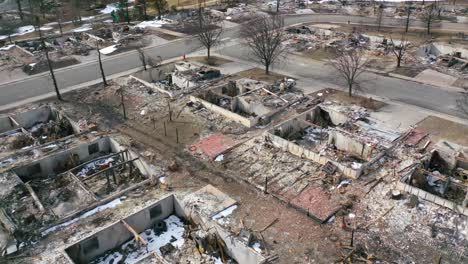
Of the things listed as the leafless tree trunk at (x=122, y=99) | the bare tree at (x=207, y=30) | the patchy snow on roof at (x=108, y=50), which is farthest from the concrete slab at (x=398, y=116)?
the patchy snow on roof at (x=108, y=50)

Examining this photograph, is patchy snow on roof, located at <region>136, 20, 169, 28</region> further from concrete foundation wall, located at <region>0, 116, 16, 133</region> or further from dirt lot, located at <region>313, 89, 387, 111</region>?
dirt lot, located at <region>313, 89, 387, 111</region>

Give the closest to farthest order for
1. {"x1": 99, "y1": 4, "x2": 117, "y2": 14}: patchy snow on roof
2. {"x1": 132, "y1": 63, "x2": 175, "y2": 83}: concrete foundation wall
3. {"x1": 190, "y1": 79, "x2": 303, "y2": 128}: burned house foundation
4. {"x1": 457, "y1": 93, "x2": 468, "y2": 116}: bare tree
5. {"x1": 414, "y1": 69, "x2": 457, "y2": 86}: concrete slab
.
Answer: {"x1": 190, "y1": 79, "x2": 303, "y2": 128}: burned house foundation, {"x1": 457, "y1": 93, "x2": 468, "y2": 116}: bare tree, {"x1": 414, "y1": 69, "x2": 457, "y2": 86}: concrete slab, {"x1": 132, "y1": 63, "x2": 175, "y2": 83}: concrete foundation wall, {"x1": 99, "y1": 4, "x2": 117, "y2": 14}: patchy snow on roof

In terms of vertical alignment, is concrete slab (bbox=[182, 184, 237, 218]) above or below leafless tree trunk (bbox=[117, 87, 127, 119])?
below

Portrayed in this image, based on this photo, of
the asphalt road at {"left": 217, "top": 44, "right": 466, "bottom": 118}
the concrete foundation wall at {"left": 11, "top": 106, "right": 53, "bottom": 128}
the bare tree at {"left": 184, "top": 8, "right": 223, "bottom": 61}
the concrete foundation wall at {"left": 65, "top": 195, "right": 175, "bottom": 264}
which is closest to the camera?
the concrete foundation wall at {"left": 65, "top": 195, "right": 175, "bottom": 264}

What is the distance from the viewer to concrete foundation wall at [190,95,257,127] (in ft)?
79.3

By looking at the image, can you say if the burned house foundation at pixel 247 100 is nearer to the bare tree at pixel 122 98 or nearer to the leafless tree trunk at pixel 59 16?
the bare tree at pixel 122 98

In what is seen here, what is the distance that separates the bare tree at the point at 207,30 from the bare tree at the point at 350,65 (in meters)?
11.1

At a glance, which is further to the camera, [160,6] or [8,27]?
[160,6]

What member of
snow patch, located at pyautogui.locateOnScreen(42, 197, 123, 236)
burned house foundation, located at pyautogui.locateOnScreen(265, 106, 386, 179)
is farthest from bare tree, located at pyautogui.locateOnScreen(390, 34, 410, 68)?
snow patch, located at pyautogui.locateOnScreen(42, 197, 123, 236)

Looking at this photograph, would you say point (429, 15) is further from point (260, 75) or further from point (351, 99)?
point (260, 75)

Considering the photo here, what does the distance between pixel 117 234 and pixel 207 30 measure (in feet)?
82.7

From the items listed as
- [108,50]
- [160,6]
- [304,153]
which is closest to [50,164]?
[304,153]

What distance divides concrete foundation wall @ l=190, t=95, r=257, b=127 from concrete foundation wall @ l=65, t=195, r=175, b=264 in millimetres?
8025

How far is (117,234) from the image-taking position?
53.5 feet
